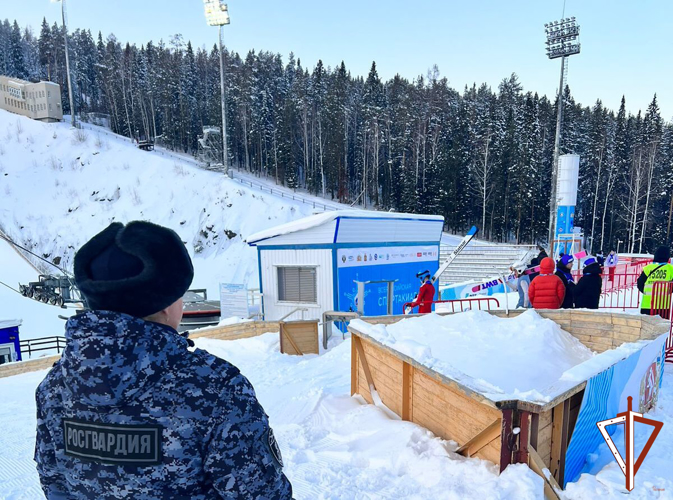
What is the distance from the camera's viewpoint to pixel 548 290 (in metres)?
7.10

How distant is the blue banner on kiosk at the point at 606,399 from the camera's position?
330cm

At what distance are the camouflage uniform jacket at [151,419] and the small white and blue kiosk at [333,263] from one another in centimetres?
1002

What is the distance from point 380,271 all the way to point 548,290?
6.64m

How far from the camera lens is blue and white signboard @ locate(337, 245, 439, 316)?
480 inches

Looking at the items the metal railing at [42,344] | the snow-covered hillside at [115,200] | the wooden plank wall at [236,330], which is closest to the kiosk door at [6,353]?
the metal railing at [42,344]

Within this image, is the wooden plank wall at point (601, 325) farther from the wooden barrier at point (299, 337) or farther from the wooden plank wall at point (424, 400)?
the wooden barrier at point (299, 337)

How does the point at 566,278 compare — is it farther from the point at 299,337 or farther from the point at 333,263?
the point at 333,263

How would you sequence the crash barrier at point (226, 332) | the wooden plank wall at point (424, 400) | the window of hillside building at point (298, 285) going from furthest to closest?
the window of hillside building at point (298, 285), the crash barrier at point (226, 332), the wooden plank wall at point (424, 400)

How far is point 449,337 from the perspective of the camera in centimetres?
599

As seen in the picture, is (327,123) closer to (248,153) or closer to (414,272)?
(248,153)

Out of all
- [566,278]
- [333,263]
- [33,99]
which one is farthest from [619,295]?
[33,99]

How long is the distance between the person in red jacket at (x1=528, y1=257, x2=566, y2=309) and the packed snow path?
191 cm

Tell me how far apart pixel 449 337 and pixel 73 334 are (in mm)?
5565

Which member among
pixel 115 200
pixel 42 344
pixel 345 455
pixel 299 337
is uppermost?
pixel 115 200
